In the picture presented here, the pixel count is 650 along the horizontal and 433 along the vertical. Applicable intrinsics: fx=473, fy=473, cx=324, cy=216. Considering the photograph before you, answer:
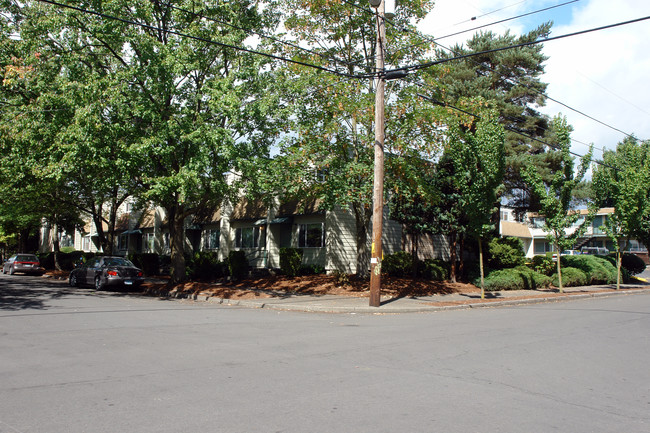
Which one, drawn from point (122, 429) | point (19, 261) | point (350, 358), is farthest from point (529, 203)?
point (19, 261)

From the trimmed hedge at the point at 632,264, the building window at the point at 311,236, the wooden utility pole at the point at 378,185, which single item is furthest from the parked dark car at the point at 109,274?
the trimmed hedge at the point at 632,264

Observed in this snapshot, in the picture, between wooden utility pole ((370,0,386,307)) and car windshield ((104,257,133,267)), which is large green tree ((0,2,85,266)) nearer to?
car windshield ((104,257,133,267))

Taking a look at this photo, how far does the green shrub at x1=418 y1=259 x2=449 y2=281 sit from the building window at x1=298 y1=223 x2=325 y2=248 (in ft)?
17.5

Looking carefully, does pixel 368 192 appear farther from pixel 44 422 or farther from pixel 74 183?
pixel 74 183

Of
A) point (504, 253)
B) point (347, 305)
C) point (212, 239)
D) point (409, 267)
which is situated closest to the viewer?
point (347, 305)

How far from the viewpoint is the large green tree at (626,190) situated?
76.1ft

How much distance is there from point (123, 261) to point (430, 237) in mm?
17790

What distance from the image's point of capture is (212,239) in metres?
33.4

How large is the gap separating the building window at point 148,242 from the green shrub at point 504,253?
→ 25997 millimetres

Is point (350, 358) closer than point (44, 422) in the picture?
No

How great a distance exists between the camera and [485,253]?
971 inches

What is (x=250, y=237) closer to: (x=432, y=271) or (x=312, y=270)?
(x=312, y=270)

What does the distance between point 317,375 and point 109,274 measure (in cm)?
1678

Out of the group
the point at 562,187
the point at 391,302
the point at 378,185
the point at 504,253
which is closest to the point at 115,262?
the point at 391,302
